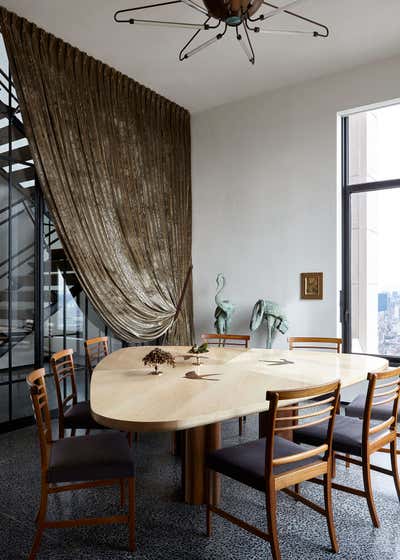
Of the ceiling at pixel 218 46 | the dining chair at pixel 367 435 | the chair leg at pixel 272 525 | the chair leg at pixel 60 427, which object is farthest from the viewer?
the ceiling at pixel 218 46

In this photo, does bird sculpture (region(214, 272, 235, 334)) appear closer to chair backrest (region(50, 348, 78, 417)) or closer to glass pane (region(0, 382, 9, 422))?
chair backrest (region(50, 348, 78, 417))

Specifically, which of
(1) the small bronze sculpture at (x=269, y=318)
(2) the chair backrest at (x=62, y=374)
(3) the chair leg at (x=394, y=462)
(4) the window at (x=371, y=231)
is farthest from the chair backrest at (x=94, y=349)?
(4) the window at (x=371, y=231)

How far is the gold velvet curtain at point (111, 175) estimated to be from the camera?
12.6ft

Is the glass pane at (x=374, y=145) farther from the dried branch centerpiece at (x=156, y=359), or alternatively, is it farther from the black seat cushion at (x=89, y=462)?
the black seat cushion at (x=89, y=462)

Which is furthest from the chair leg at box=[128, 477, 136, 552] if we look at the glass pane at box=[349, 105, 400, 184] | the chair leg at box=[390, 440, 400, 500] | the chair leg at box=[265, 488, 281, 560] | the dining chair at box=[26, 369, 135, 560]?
the glass pane at box=[349, 105, 400, 184]

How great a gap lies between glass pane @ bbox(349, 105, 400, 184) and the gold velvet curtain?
2071mm

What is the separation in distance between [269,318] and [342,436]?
2499mm

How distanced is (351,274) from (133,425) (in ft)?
12.4

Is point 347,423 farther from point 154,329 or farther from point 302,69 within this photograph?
point 302,69

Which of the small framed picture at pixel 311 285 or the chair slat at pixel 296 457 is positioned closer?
the chair slat at pixel 296 457

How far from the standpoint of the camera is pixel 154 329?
4.87 metres

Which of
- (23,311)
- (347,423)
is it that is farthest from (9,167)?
(347,423)

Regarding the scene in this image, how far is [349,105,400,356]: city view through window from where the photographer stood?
4684mm

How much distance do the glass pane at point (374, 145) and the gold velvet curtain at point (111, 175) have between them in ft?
6.79
